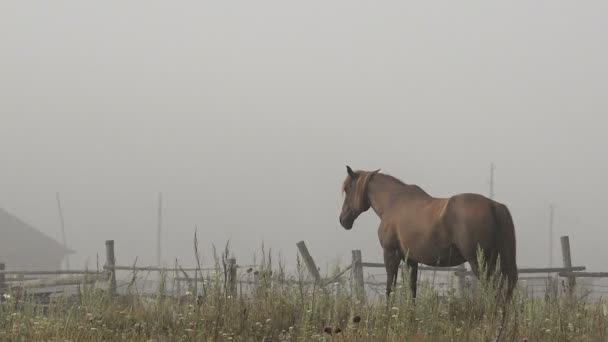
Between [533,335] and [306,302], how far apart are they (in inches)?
66.8

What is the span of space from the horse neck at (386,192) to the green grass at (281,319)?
2255 millimetres

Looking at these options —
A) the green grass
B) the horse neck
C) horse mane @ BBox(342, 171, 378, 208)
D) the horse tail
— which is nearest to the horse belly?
the horse tail

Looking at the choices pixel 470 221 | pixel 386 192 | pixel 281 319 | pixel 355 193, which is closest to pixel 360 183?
pixel 355 193

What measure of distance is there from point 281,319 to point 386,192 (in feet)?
10.8

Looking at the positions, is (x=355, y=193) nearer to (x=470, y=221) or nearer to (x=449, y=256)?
(x=449, y=256)

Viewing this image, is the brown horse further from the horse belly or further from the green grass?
the green grass

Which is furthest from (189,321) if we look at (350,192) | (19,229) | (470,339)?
(19,229)

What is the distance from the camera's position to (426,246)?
24.0 ft

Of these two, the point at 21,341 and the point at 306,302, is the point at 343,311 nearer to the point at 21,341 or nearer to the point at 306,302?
the point at 306,302

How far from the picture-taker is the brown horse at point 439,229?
6914 millimetres

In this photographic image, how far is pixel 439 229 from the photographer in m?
7.18

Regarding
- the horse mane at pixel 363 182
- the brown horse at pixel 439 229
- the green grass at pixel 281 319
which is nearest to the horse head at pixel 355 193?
the horse mane at pixel 363 182

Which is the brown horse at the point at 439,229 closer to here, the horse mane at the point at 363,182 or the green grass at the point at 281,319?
the horse mane at the point at 363,182

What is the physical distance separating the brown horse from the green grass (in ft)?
3.54
